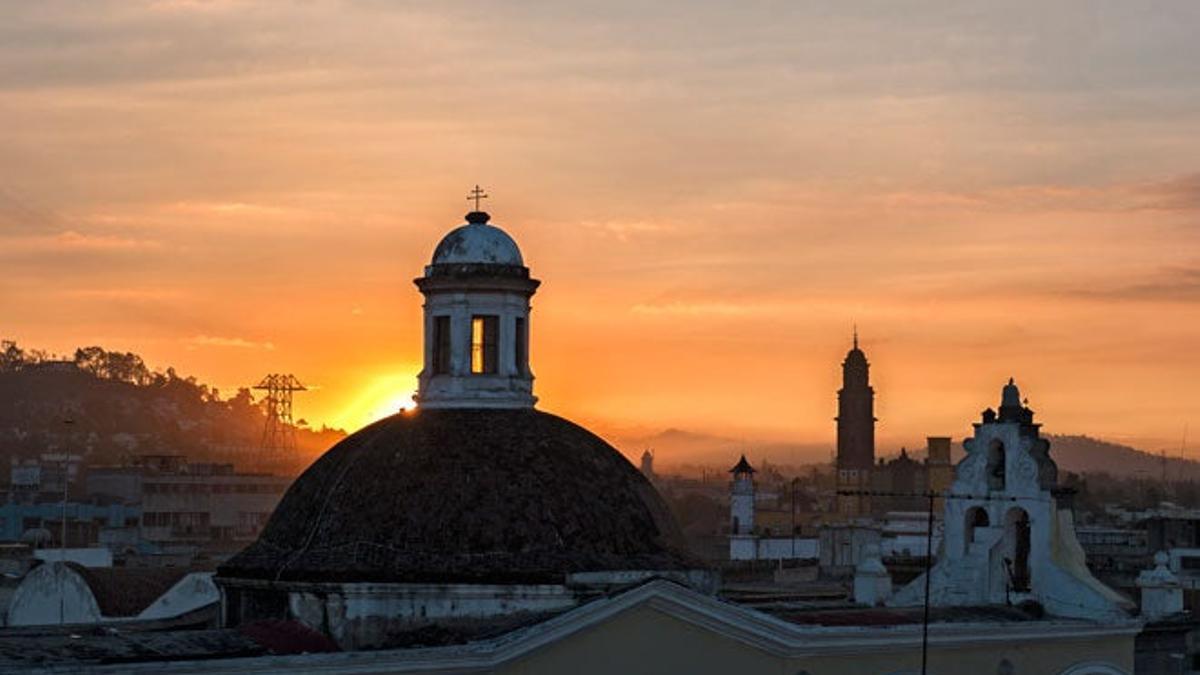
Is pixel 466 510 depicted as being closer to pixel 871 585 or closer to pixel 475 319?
pixel 475 319

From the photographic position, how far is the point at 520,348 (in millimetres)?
38438

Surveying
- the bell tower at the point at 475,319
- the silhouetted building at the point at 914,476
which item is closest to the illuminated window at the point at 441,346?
the bell tower at the point at 475,319

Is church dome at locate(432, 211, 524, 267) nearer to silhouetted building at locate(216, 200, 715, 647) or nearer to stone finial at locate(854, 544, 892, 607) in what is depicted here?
Answer: silhouetted building at locate(216, 200, 715, 647)

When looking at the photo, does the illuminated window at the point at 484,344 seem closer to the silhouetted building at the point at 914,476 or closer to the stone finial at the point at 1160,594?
the stone finial at the point at 1160,594

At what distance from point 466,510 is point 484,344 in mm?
3464

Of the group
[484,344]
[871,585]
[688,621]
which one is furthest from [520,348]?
[871,585]

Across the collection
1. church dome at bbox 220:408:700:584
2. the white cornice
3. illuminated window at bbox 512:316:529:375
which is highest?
illuminated window at bbox 512:316:529:375

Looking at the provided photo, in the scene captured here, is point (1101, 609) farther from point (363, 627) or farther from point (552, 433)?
point (363, 627)

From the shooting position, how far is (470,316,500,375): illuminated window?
1501 inches

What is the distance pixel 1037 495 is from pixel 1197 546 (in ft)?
151

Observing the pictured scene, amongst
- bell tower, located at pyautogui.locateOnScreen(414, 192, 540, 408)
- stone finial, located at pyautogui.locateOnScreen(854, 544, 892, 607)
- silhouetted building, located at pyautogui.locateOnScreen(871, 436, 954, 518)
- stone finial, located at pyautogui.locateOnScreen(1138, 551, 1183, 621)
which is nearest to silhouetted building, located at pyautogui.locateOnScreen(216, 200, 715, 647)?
bell tower, located at pyautogui.locateOnScreen(414, 192, 540, 408)

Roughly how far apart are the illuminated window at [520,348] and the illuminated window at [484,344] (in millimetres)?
292

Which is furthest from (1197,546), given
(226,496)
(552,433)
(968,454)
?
(226,496)

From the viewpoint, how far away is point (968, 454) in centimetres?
4562
